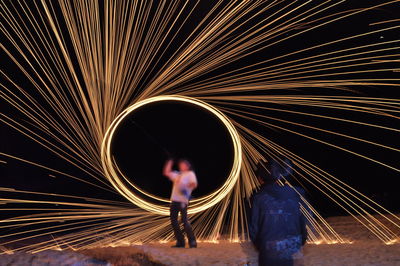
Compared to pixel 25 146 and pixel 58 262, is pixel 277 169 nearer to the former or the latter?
pixel 58 262

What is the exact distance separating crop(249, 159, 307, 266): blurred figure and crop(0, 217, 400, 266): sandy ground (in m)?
1.88

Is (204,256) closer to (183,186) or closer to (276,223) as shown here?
(183,186)

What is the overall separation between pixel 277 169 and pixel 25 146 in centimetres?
1091

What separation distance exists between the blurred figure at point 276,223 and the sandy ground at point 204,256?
1882 millimetres

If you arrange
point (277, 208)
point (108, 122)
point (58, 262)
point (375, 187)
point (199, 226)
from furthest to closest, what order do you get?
point (375, 187) → point (199, 226) → point (108, 122) → point (58, 262) → point (277, 208)

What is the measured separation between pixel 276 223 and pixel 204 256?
11.9 ft

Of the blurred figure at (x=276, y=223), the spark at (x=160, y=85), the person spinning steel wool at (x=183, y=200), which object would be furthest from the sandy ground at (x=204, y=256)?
the blurred figure at (x=276, y=223)

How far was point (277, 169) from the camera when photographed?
4.11m

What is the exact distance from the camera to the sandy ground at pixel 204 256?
6027mm

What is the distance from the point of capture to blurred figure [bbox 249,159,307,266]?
13.2ft

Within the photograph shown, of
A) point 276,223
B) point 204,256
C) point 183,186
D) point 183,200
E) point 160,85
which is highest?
point 160,85

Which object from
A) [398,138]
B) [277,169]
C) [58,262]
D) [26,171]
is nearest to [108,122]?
[58,262]

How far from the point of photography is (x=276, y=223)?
4020mm

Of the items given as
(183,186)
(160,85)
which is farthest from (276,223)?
(160,85)
